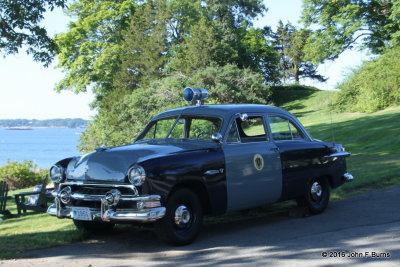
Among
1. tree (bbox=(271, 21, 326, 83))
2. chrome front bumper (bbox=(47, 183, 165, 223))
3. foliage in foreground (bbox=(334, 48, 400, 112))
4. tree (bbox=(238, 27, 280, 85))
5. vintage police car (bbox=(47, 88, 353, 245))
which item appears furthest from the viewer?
tree (bbox=(271, 21, 326, 83))

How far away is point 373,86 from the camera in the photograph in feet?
99.9

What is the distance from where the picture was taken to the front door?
22.5ft

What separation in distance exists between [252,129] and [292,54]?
63481mm

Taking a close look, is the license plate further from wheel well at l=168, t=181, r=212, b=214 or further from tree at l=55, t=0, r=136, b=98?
tree at l=55, t=0, r=136, b=98

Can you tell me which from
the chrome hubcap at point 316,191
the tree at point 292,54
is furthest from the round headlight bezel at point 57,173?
the tree at point 292,54

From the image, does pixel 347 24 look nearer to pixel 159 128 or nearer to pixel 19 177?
pixel 19 177

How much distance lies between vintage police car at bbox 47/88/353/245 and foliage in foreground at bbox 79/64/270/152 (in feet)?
79.8

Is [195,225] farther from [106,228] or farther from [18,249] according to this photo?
[18,249]

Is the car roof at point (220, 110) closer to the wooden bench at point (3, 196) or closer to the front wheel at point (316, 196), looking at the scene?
the front wheel at point (316, 196)

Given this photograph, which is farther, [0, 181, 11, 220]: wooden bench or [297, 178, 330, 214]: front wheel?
[0, 181, 11, 220]: wooden bench

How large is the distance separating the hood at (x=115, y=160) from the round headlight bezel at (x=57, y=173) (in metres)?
0.15

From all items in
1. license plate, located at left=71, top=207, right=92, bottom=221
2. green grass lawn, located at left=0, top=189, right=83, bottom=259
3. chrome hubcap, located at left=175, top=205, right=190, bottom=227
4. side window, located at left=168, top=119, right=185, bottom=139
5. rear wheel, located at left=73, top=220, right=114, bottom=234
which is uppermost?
side window, located at left=168, top=119, right=185, bottom=139

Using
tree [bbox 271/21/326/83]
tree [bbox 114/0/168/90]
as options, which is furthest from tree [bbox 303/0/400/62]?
tree [bbox 271/21/326/83]

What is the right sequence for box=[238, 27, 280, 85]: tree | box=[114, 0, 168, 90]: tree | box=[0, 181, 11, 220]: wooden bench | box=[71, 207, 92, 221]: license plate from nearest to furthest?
box=[71, 207, 92, 221]: license plate
box=[0, 181, 11, 220]: wooden bench
box=[114, 0, 168, 90]: tree
box=[238, 27, 280, 85]: tree
